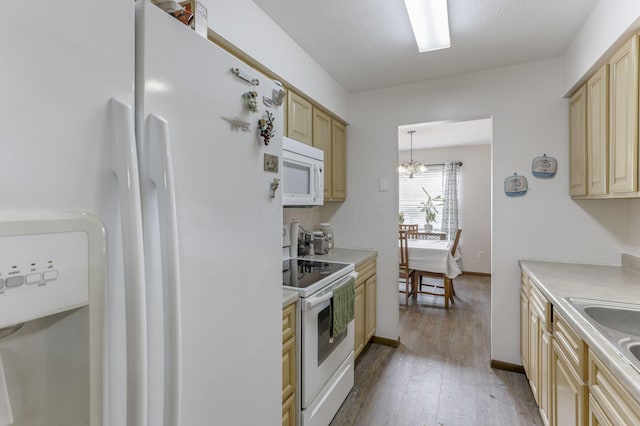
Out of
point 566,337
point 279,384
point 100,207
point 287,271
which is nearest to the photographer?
point 100,207

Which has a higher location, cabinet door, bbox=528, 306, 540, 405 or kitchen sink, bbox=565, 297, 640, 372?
kitchen sink, bbox=565, 297, 640, 372

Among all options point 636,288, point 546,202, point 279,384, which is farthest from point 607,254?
point 279,384

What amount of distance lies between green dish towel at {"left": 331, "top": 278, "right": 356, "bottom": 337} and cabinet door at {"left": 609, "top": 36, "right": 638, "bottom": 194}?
1.54m

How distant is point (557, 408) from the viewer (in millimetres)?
1506

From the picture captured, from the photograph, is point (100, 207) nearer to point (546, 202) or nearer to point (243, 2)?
point (243, 2)

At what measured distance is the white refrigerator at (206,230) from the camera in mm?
679

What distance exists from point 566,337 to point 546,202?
55.0 inches

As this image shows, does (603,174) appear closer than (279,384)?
No

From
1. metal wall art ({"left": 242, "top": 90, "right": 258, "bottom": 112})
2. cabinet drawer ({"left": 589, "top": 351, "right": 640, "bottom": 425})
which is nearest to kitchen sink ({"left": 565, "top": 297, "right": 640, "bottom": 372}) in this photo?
cabinet drawer ({"left": 589, "top": 351, "right": 640, "bottom": 425})

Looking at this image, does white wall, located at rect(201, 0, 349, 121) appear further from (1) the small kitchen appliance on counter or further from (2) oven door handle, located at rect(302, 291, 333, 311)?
(2) oven door handle, located at rect(302, 291, 333, 311)

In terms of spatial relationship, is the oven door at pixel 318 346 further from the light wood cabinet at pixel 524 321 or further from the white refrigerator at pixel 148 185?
the light wood cabinet at pixel 524 321

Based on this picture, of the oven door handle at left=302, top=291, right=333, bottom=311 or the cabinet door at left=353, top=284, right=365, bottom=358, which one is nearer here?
the oven door handle at left=302, top=291, right=333, bottom=311

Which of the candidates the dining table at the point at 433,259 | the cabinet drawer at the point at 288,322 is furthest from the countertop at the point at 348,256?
the dining table at the point at 433,259

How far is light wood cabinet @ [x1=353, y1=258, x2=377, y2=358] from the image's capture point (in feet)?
8.32
